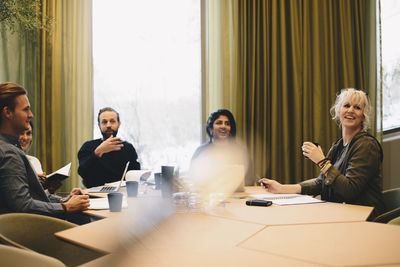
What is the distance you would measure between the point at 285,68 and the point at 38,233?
2949 mm

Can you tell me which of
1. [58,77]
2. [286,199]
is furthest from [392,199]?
[58,77]

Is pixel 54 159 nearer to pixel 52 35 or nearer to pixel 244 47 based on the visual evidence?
pixel 52 35

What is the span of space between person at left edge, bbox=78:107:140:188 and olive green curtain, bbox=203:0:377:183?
1.05 meters

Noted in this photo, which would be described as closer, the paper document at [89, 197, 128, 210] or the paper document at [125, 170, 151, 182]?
the paper document at [89, 197, 128, 210]

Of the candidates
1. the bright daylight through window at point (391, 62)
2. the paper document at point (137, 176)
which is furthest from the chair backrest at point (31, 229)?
the bright daylight through window at point (391, 62)

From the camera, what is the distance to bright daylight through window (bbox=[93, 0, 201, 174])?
3633 mm

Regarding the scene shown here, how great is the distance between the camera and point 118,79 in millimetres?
3646

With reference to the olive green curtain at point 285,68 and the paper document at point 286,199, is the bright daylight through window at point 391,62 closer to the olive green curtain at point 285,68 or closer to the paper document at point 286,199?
the olive green curtain at point 285,68

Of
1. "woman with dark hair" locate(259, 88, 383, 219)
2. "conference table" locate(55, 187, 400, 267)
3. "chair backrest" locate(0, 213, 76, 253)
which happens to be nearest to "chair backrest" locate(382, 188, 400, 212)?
"woman with dark hair" locate(259, 88, 383, 219)

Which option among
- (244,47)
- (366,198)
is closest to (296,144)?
(244,47)

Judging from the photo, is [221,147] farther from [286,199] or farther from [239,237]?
[239,237]

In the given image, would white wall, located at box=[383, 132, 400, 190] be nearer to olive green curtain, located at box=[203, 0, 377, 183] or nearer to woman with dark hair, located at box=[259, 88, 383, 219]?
olive green curtain, located at box=[203, 0, 377, 183]

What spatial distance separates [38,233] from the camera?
4.50 ft

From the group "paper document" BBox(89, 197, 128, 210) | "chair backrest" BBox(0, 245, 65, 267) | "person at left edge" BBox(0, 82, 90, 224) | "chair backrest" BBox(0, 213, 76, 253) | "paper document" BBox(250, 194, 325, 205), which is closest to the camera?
"chair backrest" BBox(0, 245, 65, 267)
